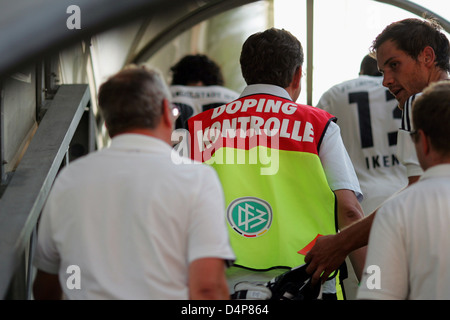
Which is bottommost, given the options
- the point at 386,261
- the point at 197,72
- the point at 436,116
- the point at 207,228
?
Result: the point at 386,261

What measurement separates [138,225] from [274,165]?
1131 mm

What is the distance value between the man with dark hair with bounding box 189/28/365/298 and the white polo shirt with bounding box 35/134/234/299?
828 millimetres

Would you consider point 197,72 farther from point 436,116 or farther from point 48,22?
point 436,116

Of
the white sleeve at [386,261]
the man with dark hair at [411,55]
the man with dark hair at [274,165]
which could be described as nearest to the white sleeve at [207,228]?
the white sleeve at [386,261]

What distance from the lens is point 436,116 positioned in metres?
3.00

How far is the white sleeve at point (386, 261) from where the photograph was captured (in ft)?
9.45

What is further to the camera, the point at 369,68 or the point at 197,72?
the point at 197,72

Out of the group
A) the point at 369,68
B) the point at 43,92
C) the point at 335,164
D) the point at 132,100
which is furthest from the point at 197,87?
the point at 132,100

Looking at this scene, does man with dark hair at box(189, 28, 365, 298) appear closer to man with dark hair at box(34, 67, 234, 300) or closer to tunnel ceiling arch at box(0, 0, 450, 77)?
tunnel ceiling arch at box(0, 0, 450, 77)

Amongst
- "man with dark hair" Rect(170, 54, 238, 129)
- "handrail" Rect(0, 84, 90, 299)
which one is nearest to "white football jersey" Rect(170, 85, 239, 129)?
"man with dark hair" Rect(170, 54, 238, 129)

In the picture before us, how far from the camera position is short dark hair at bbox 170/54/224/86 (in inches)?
271
